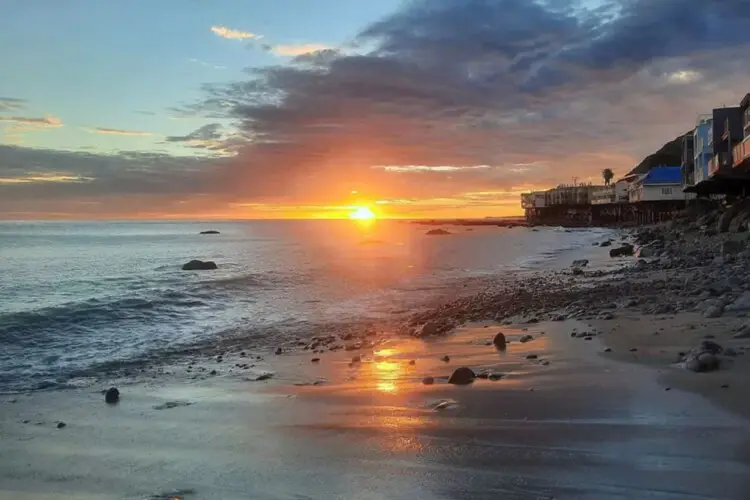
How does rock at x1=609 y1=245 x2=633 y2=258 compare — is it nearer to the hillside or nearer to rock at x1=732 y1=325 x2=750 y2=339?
rock at x1=732 y1=325 x2=750 y2=339

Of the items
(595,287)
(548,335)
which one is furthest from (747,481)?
(595,287)

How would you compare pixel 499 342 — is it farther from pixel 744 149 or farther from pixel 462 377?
pixel 744 149

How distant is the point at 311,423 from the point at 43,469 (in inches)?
101

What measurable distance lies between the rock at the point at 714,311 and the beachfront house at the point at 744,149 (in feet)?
74.7

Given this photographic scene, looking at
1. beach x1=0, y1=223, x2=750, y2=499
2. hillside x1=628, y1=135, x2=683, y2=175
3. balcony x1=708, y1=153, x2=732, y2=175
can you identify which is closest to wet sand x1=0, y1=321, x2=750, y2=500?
beach x1=0, y1=223, x2=750, y2=499

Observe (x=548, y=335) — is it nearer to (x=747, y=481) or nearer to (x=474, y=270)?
(x=747, y=481)

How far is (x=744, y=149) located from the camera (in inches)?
1174

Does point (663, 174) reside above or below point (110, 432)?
above

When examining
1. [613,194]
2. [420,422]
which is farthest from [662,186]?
[420,422]

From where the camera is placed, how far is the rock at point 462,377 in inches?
296

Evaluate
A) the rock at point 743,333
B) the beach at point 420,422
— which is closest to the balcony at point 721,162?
the beach at point 420,422

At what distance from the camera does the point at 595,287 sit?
18.2m

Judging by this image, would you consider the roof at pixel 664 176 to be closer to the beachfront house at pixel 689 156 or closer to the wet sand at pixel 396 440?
the beachfront house at pixel 689 156

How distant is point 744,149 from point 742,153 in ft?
2.46
